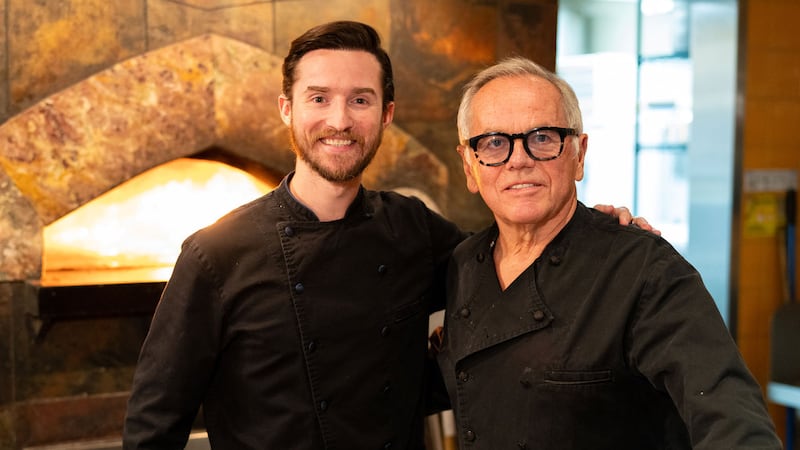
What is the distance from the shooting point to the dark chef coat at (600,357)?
1.34 m

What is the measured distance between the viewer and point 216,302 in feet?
5.79

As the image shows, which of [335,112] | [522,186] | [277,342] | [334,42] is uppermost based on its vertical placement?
[334,42]

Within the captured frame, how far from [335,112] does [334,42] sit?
157 mm

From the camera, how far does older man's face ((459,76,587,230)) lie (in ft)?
5.44

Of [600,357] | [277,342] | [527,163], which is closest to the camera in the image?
[600,357]

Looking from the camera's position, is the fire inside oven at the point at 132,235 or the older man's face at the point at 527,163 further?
the fire inside oven at the point at 132,235

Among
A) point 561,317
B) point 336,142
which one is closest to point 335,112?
point 336,142

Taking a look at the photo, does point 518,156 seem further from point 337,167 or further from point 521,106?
point 337,167

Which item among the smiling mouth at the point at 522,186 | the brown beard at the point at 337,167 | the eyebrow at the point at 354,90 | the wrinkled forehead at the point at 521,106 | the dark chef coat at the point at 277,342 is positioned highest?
the eyebrow at the point at 354,90

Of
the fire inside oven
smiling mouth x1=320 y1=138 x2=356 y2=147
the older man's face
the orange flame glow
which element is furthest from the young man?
the orange flame glow

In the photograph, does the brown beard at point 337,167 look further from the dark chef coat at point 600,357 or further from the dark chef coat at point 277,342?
the dark chef coat at point 600,357

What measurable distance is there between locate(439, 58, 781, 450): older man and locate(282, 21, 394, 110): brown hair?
0.26m

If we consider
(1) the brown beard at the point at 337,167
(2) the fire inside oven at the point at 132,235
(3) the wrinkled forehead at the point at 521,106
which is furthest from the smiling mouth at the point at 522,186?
(2) the fire inside oven at the point at 132,235

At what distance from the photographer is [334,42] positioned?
182cm
